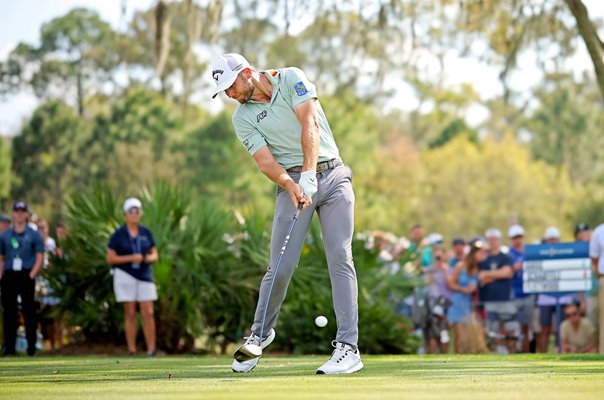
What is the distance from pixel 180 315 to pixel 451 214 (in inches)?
1495

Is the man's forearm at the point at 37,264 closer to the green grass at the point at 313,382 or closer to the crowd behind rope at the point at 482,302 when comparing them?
the crowd behind rope at the point at 482,302

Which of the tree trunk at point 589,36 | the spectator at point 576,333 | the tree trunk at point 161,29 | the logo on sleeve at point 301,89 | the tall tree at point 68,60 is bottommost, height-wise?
the spectator at point 576,333

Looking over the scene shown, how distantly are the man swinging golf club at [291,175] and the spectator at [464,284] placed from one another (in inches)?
363

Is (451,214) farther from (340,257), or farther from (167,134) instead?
(340,257)

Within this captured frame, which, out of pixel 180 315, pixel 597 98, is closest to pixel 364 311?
pixel 180 315

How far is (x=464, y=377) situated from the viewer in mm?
8102

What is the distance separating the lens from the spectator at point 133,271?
15359 millimetres

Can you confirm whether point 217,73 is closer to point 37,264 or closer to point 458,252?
point 37,264

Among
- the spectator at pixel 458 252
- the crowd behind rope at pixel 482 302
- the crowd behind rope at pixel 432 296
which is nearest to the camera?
the crowd behind rope at pixel 432 296

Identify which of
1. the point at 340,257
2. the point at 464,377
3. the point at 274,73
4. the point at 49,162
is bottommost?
the point at 464,377

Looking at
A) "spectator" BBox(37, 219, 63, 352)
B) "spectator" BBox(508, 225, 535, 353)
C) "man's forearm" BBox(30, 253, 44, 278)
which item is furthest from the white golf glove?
"spectator" BBox(508, 225, 535, 353)

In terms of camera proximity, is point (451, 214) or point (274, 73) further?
point (451, 214)

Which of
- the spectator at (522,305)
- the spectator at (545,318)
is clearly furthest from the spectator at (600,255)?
the spectator at (522,305)

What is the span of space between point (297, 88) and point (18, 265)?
807 cm
